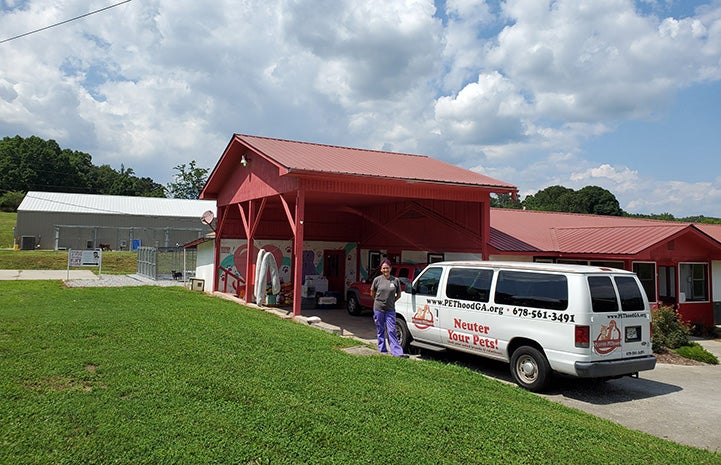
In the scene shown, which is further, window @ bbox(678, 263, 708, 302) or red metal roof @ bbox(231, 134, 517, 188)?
window @ bbox(678, 263, 708, 302)

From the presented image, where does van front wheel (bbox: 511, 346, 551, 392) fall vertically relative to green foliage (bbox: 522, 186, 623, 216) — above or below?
below

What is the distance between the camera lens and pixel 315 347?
8758 millimetres

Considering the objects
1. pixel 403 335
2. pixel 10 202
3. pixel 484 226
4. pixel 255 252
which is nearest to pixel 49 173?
pixel 10 202

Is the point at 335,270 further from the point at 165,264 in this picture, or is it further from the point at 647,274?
the point at 165,264

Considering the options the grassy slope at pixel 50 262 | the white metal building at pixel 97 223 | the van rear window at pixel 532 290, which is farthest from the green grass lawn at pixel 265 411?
the white metal building at pixel 97 223

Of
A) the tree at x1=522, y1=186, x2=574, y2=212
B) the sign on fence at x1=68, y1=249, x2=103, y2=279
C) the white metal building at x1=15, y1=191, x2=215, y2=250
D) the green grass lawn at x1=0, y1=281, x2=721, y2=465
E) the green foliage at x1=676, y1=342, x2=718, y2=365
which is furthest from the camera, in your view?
the tree at x1=522, y1=186, x2=574, y2=212

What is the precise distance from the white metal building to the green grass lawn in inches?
1422

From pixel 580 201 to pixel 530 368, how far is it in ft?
246

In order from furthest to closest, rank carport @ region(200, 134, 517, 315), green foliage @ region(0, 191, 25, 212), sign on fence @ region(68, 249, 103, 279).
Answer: green foliage @ region(0, 191, 25, 212)
sign on fence @ region(68, 249, 103, 279)
carport @ region(200, 134, 517, 315)

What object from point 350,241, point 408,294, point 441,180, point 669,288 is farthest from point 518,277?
Result: point 350,241

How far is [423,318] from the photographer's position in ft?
32.2

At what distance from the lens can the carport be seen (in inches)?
501

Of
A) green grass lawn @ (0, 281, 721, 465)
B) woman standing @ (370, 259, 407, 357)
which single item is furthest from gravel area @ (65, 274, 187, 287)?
woman standing @ (370, 259, 407, 357)

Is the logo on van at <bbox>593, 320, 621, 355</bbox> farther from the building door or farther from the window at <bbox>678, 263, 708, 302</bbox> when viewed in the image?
the building door
